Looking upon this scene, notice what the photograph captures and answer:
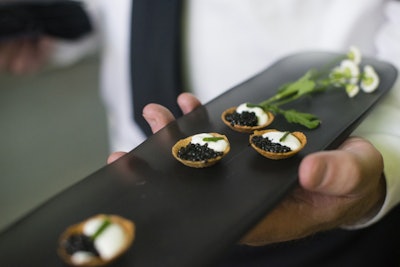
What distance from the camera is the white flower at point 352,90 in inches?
19.6

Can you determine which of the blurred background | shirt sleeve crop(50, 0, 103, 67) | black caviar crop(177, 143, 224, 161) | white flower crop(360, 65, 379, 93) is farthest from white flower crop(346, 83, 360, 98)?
the blurred background

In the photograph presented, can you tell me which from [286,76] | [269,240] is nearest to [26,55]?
[286,76]

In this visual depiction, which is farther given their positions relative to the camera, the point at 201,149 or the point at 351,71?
the point at 351,71

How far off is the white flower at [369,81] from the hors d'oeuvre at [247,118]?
0.14 m

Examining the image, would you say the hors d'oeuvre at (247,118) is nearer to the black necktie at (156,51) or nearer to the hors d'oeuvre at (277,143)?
the hors d'oeuvre at (277,143)

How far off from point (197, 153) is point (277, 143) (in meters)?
0.08

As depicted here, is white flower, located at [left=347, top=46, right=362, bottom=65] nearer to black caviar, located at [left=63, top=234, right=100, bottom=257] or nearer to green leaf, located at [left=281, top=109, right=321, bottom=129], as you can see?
green leaf, located at [left=281, top=109, right=321, bottom=129]

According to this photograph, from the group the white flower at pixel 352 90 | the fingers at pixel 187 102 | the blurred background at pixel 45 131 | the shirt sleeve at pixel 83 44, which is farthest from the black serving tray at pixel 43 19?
the white flower at pixel 352 90

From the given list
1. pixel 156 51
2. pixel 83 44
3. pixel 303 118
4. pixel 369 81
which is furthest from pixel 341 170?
pixel 83 44

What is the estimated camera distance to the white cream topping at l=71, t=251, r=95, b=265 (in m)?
0.27

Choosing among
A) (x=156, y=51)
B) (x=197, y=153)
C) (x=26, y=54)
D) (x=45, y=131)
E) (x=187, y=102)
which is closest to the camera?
(x=197, y=153)

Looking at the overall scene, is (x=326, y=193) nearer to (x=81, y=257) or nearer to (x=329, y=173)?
(x=329, y=173)

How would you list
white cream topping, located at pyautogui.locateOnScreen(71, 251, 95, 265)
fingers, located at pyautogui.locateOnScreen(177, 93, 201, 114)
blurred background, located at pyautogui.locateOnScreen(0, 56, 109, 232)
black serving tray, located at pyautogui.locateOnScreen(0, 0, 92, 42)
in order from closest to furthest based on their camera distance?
white cream topping, located at pyautogui.locateOnScreen(71, 251, 95, 265)
fingers, located at pyautogui.locateOnScreen(177, 93, 201, 114)
black serving tray, located at pyautogui.locateOnScreen(0, 0, 92, 42)
blurred background, located at pyautogui.locateOnScreen(0, 56, 109, 232)

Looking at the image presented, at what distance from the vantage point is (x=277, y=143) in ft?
1.27
